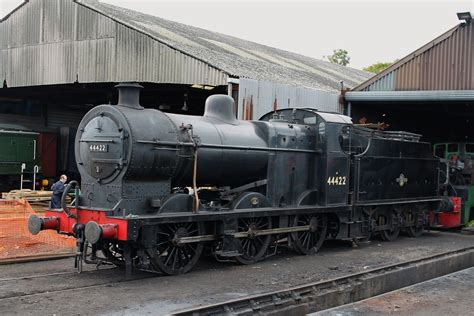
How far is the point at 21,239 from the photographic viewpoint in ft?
39.2

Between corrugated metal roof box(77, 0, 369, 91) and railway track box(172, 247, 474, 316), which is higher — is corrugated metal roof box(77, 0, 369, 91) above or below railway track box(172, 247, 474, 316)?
above

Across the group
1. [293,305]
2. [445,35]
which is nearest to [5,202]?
[293,305]

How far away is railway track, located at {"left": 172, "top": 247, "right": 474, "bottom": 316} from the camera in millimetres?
7389

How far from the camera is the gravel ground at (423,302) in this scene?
7.76 meters

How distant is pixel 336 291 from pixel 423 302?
4.20ft

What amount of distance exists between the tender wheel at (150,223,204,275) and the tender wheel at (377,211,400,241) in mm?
6294

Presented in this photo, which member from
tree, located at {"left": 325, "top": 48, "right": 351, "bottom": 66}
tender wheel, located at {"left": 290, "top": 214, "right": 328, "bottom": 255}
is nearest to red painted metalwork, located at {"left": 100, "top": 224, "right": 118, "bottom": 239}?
tender wheel, located at {"left": 290, "top": 214, "right": 328, "bottom": 255}

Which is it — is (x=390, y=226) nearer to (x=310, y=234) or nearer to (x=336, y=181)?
(x=336, y=181)

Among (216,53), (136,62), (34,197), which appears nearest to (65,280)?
(136,62)

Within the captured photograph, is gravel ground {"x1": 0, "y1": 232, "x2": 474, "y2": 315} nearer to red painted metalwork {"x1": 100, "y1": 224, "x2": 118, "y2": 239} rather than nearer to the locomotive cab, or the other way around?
red painted metalwork {"x1": 100, "y1": 224, "x2": 118, "y2": 239}

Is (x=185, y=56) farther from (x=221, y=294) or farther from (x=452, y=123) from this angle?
(x=452, y=123)

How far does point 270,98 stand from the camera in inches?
634

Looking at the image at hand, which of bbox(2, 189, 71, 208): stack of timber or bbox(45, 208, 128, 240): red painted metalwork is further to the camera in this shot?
bbox(2, 189, 71, 208): stack of timber

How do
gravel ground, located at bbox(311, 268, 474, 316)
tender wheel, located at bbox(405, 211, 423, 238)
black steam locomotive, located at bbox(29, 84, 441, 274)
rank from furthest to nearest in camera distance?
tender wheel, located at bbox(405, 211, 423, 238) < black steam locomotive, located at bbox(29, 84, 441, 274) < gravel ground, located at bbox(311, 268, 474, 316)
